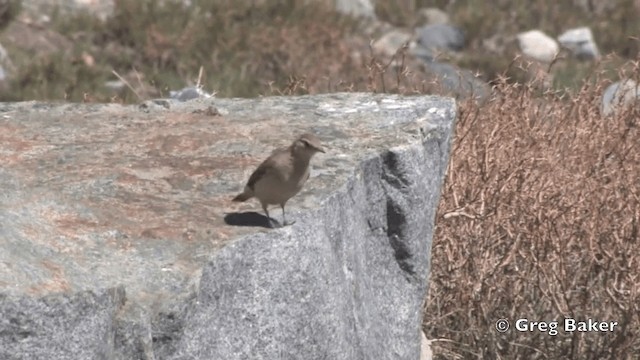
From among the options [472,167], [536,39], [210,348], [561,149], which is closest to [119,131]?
[210,348]

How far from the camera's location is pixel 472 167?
8234 mm

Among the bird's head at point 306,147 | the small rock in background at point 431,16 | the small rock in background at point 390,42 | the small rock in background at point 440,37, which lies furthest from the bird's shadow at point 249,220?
the small rock in background at point 431,16

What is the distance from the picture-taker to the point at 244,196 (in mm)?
5574

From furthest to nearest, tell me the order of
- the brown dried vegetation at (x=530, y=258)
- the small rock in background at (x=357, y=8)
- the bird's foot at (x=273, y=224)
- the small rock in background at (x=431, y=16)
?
the small rock in background at (x=431, y=16), the small rock in background at (x=357, y=8), the brown dried vegetation at (x=530, y=258), the bird's foot at (x=273, y=224)

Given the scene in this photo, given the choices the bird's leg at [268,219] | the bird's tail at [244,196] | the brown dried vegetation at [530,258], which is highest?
the bird's tail at [244,196]

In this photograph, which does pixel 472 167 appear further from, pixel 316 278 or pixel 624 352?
pixel 316 278

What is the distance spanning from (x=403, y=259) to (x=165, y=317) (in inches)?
67.5

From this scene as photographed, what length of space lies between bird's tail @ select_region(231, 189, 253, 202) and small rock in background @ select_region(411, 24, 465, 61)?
1326 cm

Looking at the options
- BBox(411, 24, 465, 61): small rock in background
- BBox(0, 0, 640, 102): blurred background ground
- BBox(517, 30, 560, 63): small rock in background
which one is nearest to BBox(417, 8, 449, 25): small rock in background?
BBox(0, 0, 640, 102): blurred background ground

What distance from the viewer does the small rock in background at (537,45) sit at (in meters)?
19.0

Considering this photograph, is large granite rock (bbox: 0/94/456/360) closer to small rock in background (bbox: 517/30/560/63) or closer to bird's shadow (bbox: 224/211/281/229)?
bird's shadow (bbox: 224/211/281/229)

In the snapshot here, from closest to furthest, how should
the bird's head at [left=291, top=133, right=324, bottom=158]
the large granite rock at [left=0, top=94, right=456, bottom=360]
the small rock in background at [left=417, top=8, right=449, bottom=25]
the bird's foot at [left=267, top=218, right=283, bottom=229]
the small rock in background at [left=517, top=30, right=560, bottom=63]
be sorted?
the large granite rock at [left=0, top=94, right=456, bottom=360], the bird's foot at [left=267, top=218, right=283, bottom=229], the bird's head at [left=291, top=133, right=324, bottom=158], the small rock in background at [left=517, top=30, right=560, bottom=63], the small rock in background at [left=417, top=8, right=449, bottom=25]

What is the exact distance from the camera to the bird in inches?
213

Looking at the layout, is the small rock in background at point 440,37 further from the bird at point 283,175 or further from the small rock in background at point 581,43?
the bird at point 283,175
